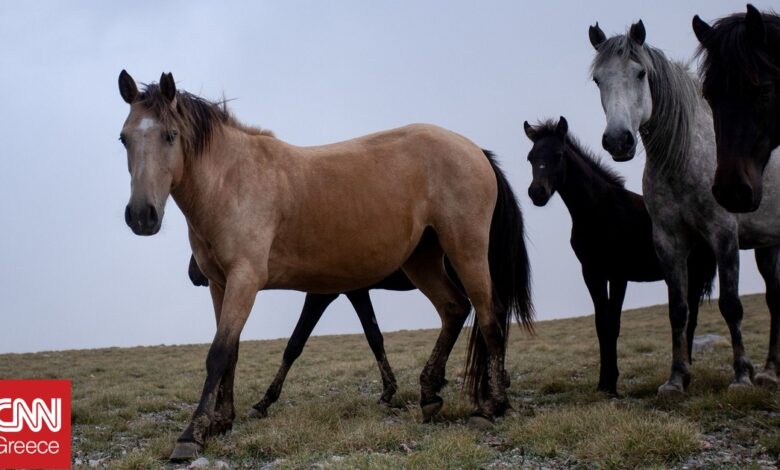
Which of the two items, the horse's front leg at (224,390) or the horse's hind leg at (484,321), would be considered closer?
the horse's front leg at (224,390)

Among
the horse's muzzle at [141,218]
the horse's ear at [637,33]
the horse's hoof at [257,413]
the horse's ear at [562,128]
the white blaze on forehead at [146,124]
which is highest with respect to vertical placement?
the horse's ear at [637,33]

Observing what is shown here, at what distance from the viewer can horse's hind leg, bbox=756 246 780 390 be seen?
26.6 ft

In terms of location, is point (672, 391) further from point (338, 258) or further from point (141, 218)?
point (141, 218)

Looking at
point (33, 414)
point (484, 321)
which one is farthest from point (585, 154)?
point (33, 414)

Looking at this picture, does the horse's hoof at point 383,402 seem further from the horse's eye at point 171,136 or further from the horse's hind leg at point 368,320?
the horse's eye at point 171,136

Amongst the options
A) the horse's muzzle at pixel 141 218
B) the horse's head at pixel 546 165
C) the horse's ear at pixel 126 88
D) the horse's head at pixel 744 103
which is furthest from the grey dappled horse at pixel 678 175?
the horse's ear at pixel 126 88

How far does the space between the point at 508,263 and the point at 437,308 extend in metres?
0.90

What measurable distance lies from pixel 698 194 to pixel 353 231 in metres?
3.39

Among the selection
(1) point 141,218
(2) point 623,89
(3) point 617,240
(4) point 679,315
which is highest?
(2) point 623,89

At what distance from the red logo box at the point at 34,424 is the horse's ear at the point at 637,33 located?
626cm

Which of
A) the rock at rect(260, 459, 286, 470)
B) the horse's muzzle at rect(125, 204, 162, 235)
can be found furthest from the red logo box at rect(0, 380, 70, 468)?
the horse's muzzle at rect(125, 204, 162, 235)

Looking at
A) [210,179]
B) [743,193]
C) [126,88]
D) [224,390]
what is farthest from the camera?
[224,390]

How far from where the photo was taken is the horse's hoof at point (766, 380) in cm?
700

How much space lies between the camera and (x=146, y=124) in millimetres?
5422
